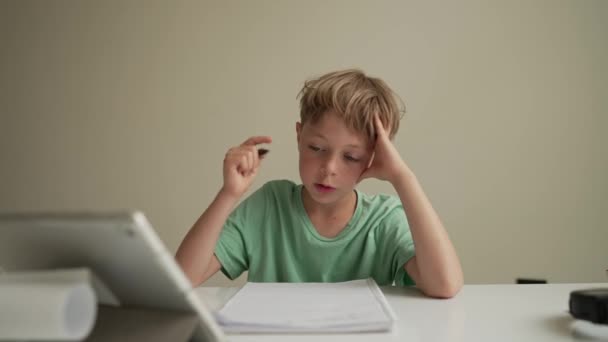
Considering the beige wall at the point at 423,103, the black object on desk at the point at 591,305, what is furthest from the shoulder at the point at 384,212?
the beige wall at the point at 423,103

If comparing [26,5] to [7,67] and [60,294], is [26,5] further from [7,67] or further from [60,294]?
[60,294]

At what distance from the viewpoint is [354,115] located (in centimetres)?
93

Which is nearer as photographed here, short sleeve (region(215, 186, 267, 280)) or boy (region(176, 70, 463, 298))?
boy (region(176, 70, 463, 298))

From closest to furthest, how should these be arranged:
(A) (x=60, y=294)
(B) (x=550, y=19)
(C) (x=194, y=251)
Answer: (A) (x=60, y=294) < (C) (x=194, y=251) < (B) (x=550, y=19)

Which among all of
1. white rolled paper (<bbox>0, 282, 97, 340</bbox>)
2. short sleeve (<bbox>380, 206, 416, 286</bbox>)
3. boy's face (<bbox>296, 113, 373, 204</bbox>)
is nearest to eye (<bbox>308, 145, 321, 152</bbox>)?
boy's face (<bbox>296, 113, 373, 204</bbox>)

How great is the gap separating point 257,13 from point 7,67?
0.91m

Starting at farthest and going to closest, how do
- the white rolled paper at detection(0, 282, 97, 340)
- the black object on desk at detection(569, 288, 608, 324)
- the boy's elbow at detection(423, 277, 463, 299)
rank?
the boy's elbow at detection(423, 277, 463, 299) → the black object on desk at detection(569, 288, 608, 324) → the white rolled paper at detection(0, 282, 97, 340)

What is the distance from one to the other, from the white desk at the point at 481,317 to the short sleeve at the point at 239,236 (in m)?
0.18

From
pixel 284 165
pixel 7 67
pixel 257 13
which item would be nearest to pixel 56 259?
pixel 284 165

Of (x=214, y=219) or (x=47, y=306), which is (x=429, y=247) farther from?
(x=47, y=306)

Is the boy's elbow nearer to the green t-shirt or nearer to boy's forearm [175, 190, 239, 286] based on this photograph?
the green t-shirt

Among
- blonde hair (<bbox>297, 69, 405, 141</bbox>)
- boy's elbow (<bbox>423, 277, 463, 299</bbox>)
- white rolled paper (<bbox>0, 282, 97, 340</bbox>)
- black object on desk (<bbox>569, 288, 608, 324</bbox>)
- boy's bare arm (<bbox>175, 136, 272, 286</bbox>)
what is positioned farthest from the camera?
blonde hair (<bbox>297, 69, 405, 141</bbox>)

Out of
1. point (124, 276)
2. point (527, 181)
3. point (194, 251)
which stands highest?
point (124, 276)

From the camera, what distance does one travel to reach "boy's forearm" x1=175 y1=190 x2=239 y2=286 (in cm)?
82
